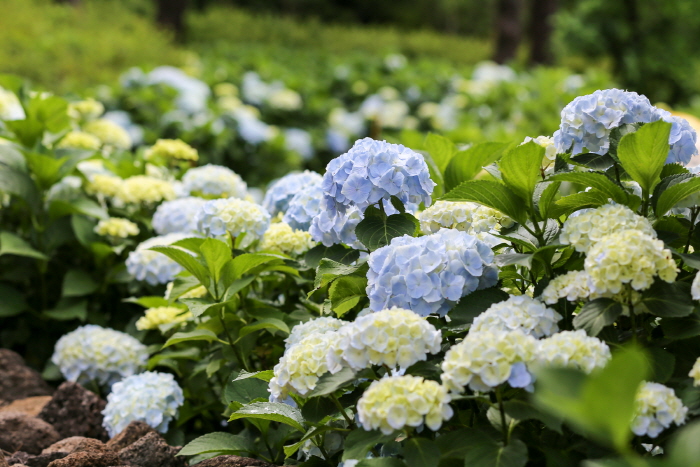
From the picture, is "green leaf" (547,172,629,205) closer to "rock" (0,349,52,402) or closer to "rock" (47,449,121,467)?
"rock" (47,449,121,467)

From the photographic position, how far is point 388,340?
3.87ft

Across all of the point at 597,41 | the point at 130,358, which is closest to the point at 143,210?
the point at 130,358

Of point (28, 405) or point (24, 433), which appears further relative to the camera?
point (28, 405)

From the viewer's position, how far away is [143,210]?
312 centimetres

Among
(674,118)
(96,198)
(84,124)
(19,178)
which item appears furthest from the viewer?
(84,124)

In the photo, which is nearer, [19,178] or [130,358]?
[130,358]

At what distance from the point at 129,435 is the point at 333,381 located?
0.87m

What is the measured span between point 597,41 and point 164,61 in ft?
39.8

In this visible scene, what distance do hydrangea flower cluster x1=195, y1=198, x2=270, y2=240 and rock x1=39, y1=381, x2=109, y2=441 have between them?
708mm

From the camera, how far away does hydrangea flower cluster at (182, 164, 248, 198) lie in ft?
9.02

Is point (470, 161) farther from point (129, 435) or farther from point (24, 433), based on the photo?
point (24, 433)

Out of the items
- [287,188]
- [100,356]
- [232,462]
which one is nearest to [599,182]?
[232,462]

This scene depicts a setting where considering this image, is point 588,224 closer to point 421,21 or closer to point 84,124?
point 84,124

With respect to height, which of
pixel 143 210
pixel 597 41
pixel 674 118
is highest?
pixel 674 118
